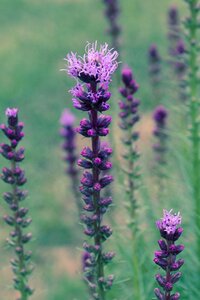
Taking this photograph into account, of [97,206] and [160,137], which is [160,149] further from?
[97,206]

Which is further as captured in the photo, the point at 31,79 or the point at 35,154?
the point at 31,79

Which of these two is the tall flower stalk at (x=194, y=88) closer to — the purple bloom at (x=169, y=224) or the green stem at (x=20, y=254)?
the green stem at (x=20, y=254)

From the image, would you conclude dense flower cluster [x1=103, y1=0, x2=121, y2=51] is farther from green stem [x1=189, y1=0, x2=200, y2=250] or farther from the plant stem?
the plant stem

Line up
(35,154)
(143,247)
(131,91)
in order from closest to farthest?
(131,91) → (143,247) → (35,154)

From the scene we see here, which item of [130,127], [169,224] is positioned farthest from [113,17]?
[169,224]

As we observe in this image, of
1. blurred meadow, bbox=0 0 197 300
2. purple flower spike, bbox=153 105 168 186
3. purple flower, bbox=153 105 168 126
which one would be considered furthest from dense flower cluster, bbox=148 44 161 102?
purple flower, bbox=153 105 168 126

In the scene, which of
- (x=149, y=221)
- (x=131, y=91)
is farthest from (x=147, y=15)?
(x=131, y=91)

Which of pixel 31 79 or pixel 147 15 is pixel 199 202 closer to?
pixel 31 79
